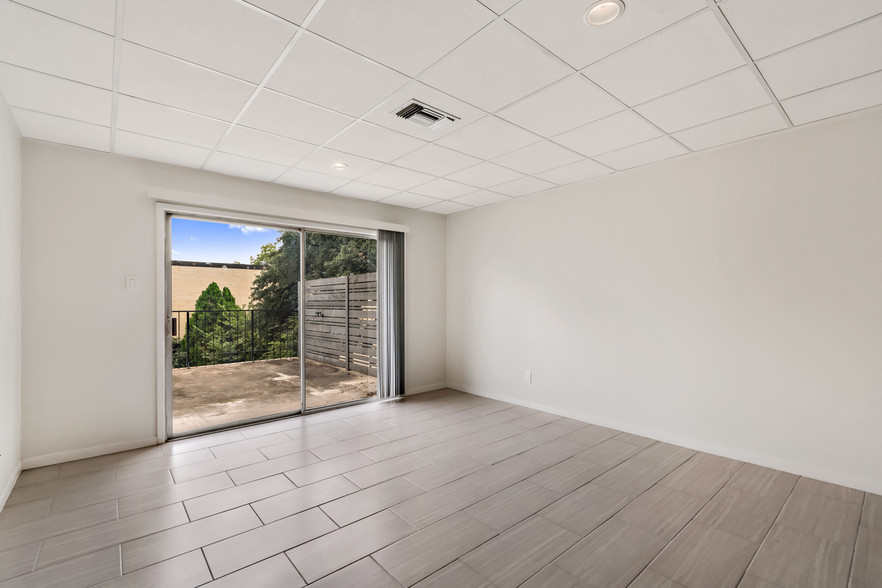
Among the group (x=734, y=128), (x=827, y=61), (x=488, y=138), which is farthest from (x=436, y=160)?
(x=827, y=61)

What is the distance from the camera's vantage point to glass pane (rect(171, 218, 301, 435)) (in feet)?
14.3

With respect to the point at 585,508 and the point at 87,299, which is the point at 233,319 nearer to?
the point at 87,299

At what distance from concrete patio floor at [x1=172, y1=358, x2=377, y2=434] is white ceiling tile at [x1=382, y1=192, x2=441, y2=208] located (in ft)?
7.16

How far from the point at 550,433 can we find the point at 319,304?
3411mm

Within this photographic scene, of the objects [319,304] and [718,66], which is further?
[319,304]

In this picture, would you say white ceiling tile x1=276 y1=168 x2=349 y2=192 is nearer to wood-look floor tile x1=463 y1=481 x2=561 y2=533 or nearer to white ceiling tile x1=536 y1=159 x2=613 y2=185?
white ceiling tile x1=536 y1=159 x2=613 y2=185

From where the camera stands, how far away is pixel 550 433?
3793 millimetres

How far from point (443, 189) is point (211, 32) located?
9.05 ft

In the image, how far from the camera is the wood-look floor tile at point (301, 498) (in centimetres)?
240

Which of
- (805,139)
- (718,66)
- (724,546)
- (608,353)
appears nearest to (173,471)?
(724,546)

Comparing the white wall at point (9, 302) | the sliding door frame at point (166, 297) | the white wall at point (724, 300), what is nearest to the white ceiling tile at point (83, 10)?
the white wall at point (9, 302)

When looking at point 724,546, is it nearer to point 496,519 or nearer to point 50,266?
point 496,519

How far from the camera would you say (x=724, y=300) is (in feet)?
10.7

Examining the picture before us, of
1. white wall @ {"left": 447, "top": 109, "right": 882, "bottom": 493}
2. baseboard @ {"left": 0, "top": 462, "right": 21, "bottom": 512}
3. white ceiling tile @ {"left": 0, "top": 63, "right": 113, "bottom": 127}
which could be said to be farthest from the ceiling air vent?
baseboard @ {"left": 0, "top": 462, "right": 21, "bottom": 512}
